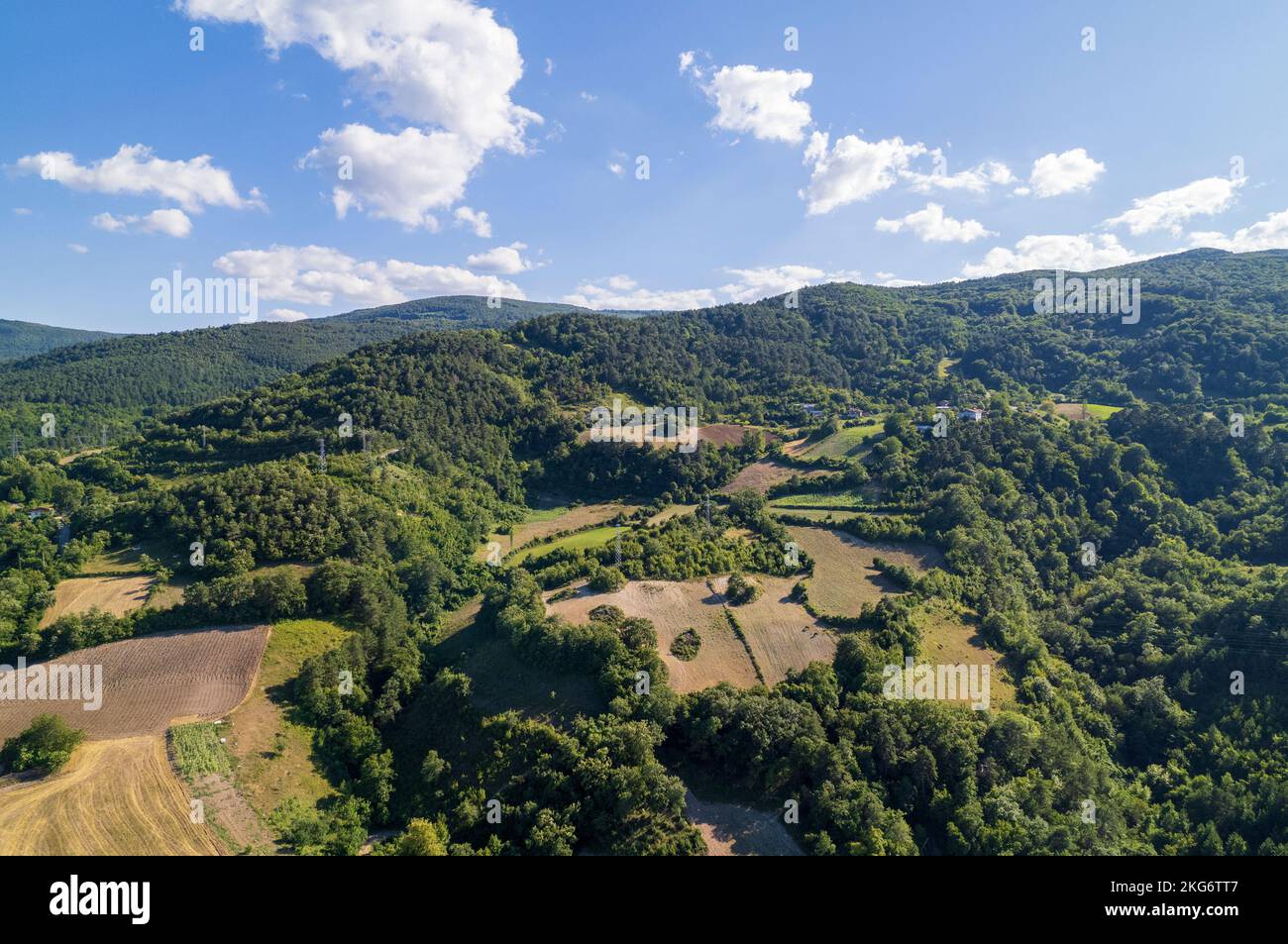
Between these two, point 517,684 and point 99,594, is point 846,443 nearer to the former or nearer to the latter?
point 517,684

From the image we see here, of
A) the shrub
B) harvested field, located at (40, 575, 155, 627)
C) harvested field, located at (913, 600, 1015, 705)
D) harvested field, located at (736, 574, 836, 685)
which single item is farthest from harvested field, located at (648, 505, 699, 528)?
the shrub

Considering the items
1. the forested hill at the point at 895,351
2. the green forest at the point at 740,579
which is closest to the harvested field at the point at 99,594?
the green forest at the point at 740,579

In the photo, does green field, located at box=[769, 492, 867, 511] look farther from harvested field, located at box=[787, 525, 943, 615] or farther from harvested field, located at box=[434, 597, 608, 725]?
harvested field, located at box=[434, 597, 608, 725]

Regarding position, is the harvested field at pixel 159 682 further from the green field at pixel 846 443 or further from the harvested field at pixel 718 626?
the green field at pixel 846 443

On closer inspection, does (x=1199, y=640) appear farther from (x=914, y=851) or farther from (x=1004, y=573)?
(x=914, y=851)

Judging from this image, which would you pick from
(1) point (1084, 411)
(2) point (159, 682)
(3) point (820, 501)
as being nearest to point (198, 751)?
(2) point (159, 682)

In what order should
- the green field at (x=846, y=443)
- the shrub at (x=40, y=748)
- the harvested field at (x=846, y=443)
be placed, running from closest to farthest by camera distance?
the shrub at (x=40, y=748) < the harvested field at (x=846, y=443) < the green field at (x=846, y=443)
